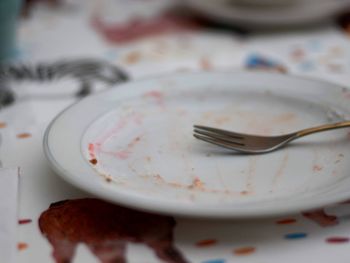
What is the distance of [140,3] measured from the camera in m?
1.37

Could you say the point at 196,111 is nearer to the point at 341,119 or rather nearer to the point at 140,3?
the point at 341,119

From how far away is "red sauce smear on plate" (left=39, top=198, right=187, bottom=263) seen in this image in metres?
0.53

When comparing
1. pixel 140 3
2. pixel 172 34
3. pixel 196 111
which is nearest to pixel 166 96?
pixel 196 111

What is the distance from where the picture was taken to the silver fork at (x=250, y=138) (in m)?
0.66

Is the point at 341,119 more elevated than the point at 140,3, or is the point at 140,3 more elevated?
the point at 140,3

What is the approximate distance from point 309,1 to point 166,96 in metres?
0.48

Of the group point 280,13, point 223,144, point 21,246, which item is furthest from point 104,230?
point 280,13

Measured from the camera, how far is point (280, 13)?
3.70 ft

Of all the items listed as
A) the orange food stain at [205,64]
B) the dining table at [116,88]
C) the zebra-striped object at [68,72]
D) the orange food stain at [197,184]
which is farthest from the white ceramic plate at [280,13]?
the orange food stain at [197,184]

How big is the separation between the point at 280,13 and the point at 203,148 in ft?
1.78

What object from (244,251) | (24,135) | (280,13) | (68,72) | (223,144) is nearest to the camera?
(244,251)

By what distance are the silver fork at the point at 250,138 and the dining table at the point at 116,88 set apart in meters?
0.05

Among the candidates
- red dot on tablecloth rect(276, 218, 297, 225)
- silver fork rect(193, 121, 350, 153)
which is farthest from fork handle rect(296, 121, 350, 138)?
red dot on tablecloth rect(276, 218, 297, 225)

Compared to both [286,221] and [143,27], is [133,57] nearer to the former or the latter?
[143,27]
